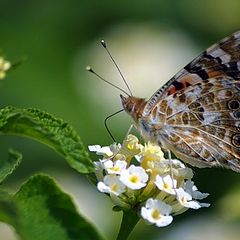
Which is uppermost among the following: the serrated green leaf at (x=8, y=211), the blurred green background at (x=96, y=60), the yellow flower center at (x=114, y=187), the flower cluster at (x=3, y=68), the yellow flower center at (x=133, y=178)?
the flower cluster at (x=3, y=68)

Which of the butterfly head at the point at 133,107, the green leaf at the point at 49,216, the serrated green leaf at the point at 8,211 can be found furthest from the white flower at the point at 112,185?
the butterfly head at the point at 133,107

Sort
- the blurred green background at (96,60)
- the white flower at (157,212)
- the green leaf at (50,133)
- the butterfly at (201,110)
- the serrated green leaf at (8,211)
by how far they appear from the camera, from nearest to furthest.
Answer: the serrated green leaf at (8,211) → the green leaf at (50,133) → the white flower at (157,212) → the butterfly at (201,110) → the blurred green background at (96,60)

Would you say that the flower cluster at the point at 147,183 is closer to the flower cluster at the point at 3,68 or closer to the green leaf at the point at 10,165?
the green leaf at the point at 10,165

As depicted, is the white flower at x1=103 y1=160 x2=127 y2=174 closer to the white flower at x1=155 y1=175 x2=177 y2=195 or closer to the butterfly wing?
the white flower at x1=155 y1=175 x2=177 y2=195

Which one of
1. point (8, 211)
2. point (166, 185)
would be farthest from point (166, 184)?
point (8, 211)

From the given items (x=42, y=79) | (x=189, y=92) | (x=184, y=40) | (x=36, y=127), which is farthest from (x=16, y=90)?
(x=36, y=127)

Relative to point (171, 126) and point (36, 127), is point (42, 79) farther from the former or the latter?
point (36, 127)

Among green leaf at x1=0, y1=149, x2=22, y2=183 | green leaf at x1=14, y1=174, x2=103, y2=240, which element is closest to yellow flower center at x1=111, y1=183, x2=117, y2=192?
green leaf at x1=0, y1=149, x2=22, y2=183
